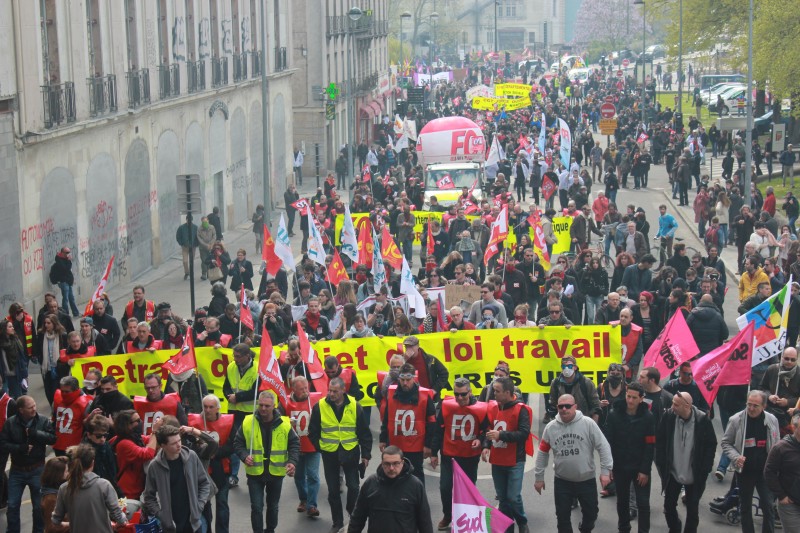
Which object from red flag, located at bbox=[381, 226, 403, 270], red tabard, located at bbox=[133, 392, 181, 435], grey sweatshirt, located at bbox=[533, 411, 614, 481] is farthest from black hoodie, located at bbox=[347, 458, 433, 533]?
red flag, located at bbox=[381, 226, 403, 270]

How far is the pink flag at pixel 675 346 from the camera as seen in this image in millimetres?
15109

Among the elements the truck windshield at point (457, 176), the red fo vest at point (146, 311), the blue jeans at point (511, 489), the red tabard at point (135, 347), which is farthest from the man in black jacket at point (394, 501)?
the truck windshield at point (457, 176)

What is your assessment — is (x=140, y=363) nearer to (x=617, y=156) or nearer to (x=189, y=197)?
(x=189, y=197)

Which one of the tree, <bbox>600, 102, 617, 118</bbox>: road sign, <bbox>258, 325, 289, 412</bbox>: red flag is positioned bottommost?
the tree

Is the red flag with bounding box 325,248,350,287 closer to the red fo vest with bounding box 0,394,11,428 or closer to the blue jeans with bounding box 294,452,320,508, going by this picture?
the blue jeans with bounding box 294,452,320,508

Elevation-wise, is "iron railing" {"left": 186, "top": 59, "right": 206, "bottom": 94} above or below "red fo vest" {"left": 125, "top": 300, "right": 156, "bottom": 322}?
above

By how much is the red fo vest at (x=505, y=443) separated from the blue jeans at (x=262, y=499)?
187 centimetres

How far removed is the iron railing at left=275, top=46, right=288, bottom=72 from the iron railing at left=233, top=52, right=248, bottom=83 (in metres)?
3.98

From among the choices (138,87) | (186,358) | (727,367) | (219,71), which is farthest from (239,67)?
(727,367)

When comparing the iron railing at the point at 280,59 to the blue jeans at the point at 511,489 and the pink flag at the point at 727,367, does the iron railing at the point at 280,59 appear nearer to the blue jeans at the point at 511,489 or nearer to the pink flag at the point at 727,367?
the pink flag at the point at 727,367

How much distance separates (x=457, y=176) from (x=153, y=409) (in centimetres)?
2643

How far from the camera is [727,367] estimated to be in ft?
47.1

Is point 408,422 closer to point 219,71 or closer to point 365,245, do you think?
point 365,245

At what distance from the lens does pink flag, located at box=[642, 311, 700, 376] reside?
15109 millimetres
